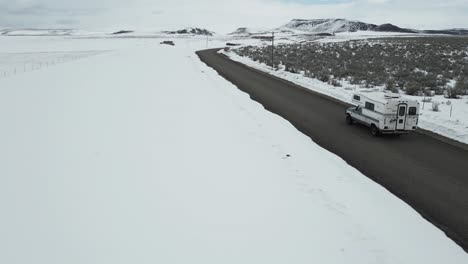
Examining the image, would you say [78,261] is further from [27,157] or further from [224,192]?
[27,157]

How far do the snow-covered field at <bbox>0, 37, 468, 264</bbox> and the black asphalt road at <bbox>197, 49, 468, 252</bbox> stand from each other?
46 cm

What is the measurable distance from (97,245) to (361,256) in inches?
165

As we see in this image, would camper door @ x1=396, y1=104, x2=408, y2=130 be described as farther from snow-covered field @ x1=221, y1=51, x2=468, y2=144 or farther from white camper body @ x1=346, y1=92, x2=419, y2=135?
snow-covered field @ x1=221, y1=51, x2=468, y2=144

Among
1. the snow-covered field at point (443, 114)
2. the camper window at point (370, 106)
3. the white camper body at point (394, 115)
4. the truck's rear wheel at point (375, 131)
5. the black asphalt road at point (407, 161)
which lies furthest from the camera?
the camper window at point (370, 106)

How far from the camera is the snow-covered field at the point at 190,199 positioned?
236 inches

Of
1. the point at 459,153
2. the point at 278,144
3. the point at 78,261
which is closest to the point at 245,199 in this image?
the point at 78,261

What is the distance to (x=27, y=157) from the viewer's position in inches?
392

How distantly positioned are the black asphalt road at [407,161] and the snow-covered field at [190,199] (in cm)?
46

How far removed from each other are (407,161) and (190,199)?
6.45m

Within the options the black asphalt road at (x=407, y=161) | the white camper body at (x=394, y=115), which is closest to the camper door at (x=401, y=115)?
the white camper body at (x=394, y=115)

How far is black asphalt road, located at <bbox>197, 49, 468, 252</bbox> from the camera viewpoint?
766cm

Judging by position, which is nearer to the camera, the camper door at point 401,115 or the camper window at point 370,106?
the camper door at point 401,115

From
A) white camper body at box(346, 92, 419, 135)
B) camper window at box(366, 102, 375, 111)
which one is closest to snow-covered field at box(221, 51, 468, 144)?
white camper body at box(346, 92, 419, 135)

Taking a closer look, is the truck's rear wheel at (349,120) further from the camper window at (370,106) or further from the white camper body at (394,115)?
the white camper body at (394,115)
